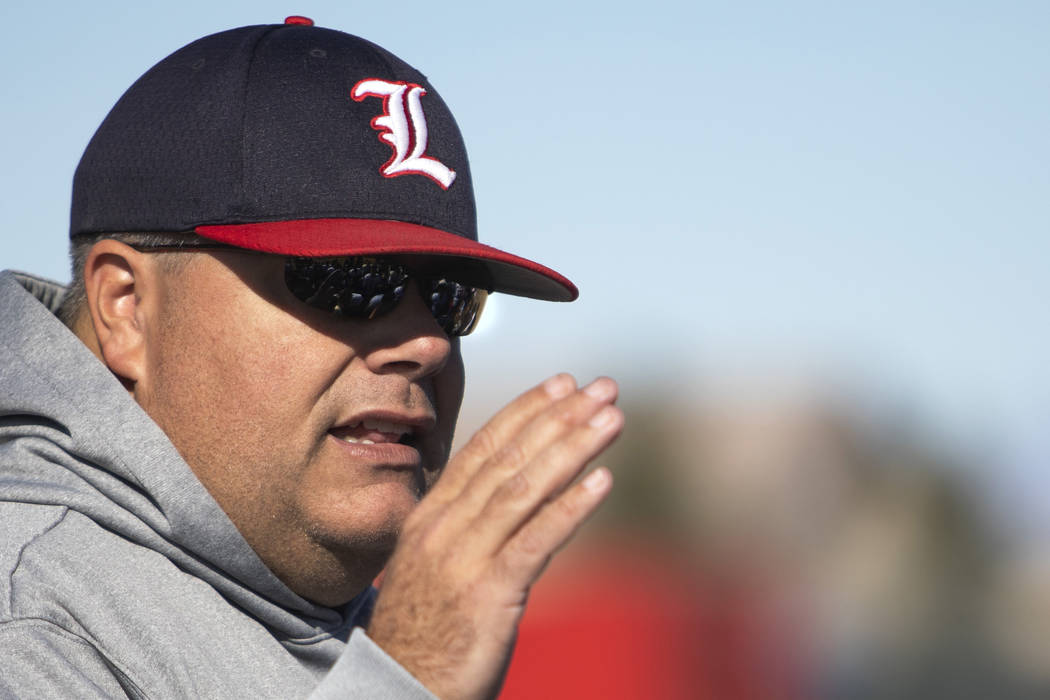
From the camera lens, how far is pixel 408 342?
243cm

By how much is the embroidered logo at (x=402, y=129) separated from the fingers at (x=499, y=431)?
2.63ft

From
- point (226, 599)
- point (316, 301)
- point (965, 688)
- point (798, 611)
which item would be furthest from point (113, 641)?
point (965, 688)

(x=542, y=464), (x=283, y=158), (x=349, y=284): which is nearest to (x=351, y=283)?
(x=349, y=284)

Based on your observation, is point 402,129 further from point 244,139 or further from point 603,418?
point 603,418

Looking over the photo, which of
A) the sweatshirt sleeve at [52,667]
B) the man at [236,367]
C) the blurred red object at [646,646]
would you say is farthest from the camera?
the blurred red object at [646,646]

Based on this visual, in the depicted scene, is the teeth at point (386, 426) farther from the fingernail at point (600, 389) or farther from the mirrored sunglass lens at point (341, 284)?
the fingernail at point (600, 389)

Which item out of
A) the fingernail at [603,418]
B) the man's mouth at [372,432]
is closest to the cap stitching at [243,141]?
the man's mouth at [372,432]

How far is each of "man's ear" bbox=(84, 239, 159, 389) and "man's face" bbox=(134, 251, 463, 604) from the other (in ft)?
0.11

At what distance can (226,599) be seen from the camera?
92.0 inches

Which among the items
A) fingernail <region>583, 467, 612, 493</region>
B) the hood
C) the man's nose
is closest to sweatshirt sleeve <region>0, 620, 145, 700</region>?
the hood

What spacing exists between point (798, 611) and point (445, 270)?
11609 mm

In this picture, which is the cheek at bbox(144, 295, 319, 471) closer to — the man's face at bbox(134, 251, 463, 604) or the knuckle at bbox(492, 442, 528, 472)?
the man's face at bbox(134, 251, 463, 604)

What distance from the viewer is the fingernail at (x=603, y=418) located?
1.73m

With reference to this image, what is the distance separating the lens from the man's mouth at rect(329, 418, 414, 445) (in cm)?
239
